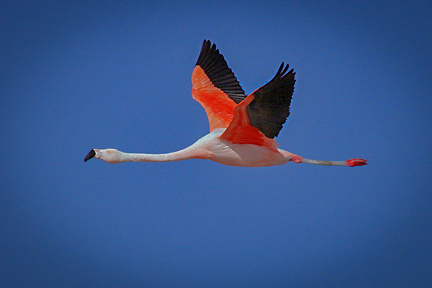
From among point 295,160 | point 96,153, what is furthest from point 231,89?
point 96,153

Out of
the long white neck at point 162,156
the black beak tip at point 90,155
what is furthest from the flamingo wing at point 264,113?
the black beak tip at point 90,155

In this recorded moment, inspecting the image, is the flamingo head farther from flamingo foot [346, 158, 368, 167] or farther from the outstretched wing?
flamingo foot [346, 158, 368, 167]

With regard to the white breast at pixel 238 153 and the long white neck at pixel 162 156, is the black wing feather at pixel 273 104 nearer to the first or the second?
the white breast at pixel 238 153

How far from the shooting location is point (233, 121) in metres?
9.46

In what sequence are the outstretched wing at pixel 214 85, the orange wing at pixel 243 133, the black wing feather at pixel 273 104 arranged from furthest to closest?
the outstretched wing at pixel 214 85 → the orange wing at pixel 243 133 → the black wing feather at pixel 273 104

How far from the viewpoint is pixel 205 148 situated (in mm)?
10039

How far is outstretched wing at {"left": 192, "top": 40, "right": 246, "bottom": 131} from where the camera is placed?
11.2 metres

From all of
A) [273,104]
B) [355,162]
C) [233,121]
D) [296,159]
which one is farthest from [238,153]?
[355,162]

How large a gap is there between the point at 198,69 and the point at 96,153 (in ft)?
10.1

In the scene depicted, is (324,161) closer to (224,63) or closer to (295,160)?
(295,160)

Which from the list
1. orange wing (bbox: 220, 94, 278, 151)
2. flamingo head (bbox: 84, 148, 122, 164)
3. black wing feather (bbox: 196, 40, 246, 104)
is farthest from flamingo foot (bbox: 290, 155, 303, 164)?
flamingo head (bbox: 84, 148, 122, 164)

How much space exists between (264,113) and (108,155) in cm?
285

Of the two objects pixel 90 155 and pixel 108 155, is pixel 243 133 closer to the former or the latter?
pixel 108 155

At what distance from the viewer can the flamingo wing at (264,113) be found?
844 cm
